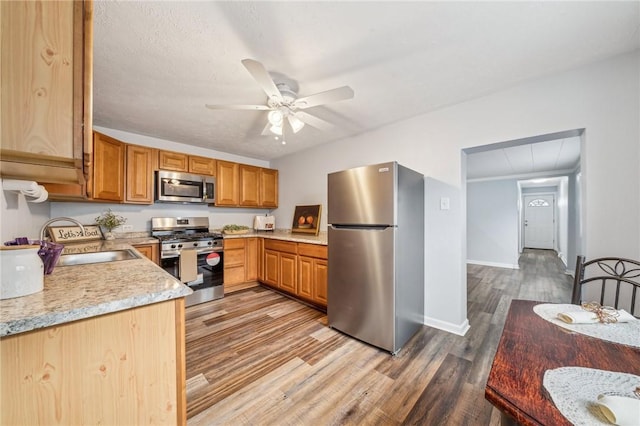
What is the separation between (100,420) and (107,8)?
6.24ft

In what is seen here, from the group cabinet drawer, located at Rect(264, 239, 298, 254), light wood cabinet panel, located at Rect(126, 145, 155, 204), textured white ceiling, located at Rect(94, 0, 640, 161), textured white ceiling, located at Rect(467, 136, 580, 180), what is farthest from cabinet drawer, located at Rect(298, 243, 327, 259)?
textured white ceiling, located at Rect(467, 136, 580, 180)

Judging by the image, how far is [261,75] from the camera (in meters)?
1.46

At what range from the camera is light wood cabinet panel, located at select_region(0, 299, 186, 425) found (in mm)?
638

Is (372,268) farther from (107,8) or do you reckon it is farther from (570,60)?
(107,8)

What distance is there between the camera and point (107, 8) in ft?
4.17

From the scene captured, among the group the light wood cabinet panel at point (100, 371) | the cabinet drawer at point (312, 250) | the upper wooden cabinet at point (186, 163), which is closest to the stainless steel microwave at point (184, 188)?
the upper wooden cabinet at point (186, 163)

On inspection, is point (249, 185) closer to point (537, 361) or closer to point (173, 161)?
point (173, 161)

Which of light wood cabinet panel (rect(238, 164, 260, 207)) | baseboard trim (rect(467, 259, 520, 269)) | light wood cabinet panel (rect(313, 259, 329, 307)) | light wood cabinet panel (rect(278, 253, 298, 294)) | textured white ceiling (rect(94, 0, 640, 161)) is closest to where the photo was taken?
textured white ceiling (rect(94, 0, 640, 161))

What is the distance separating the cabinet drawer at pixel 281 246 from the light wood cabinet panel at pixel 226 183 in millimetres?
908

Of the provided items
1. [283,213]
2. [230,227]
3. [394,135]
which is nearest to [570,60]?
[394,135]

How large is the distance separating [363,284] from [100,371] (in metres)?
1.81

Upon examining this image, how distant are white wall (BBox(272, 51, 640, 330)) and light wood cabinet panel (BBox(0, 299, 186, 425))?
7.82 ft

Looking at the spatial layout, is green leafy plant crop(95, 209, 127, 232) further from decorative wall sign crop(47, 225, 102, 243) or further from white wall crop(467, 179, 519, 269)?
white wall crop(467, 179, 519, 269)

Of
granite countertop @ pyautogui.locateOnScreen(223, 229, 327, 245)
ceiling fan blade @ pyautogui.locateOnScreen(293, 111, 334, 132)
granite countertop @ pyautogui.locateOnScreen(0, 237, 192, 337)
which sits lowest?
granite countertop @ pyautogui.locateOnScreen(223, 229, 327, 245)
